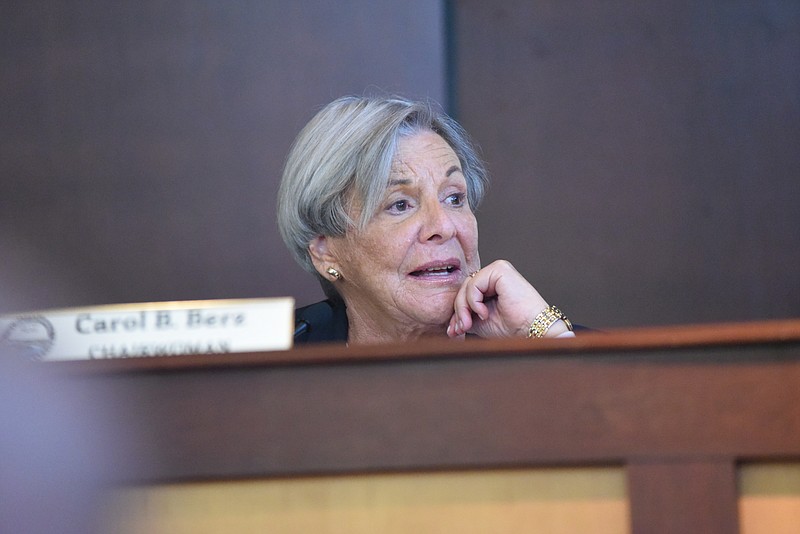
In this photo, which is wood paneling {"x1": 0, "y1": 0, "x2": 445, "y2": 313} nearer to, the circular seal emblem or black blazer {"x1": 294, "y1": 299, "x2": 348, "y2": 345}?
black blazer {"x1": 294, "y1": 299, "x2": 348, "y2": 345}

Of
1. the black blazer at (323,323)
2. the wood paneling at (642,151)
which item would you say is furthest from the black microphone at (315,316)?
the wood paneling at (642,151)

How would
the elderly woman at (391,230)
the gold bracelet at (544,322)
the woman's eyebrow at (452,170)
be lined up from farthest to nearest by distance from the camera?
1. the woman's eyebrow at (452,170)
2. the elderly woman at (391,230)
3. the gold bracelet at (544,322)

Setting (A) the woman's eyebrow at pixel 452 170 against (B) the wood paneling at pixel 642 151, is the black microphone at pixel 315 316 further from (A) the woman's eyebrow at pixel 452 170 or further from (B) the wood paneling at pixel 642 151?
(B) the wood paneling at pixel 642 151

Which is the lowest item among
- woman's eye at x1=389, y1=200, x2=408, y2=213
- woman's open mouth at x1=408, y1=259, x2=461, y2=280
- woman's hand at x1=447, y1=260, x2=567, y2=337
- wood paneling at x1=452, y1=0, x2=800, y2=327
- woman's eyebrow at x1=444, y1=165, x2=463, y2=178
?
woman's hand at x1=447, y1=260, x2=567, y2=337

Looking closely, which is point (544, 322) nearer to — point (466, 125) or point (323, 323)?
point (323, 323)

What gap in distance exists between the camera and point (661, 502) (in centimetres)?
92

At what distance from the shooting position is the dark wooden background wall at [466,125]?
3039 mm

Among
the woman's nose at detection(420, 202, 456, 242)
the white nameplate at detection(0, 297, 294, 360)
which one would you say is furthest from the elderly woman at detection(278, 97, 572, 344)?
the white nameplate at detection(0, 297, 294, 360)

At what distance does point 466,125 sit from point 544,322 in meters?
1.33

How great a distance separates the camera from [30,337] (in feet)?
3.78

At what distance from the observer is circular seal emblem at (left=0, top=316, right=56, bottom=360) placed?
44.4 inches

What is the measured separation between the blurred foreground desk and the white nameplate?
0.11 m

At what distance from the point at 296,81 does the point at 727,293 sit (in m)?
1.41

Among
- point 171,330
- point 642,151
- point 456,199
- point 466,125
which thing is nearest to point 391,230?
point 456,199
